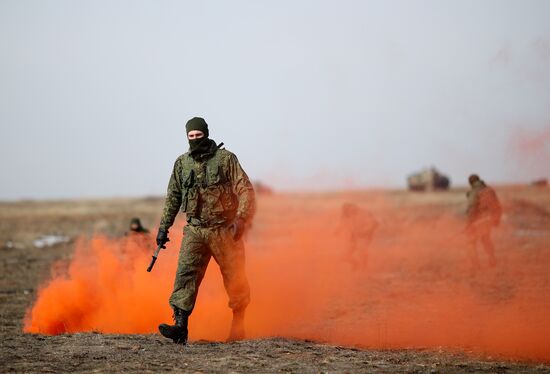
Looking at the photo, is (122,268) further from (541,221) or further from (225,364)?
(541,221)

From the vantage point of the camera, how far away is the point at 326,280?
52.6 ft

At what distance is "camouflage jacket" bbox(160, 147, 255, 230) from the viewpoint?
25.9 feet

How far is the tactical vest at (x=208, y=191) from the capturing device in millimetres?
7910

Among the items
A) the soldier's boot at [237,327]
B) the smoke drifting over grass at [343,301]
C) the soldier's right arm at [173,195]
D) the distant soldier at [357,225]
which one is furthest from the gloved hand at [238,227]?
the distant soldier at [357,225]

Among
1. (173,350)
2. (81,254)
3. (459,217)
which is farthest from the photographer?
(459,217)

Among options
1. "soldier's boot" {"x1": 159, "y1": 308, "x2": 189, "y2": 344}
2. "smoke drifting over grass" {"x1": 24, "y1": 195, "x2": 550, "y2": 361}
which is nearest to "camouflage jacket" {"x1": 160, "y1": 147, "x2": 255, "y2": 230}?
"soldier's boot" {"x1": 159, "y1": 308, "x2": 189, "y2": 344}

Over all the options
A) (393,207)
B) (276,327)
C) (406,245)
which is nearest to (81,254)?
(406,245)

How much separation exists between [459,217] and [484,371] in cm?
2965

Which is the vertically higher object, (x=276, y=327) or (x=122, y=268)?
(x=122, y=268)

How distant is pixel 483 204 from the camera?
1619cm

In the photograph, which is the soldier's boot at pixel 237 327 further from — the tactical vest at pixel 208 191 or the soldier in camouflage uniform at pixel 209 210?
the tactical vest at pixel 208 191

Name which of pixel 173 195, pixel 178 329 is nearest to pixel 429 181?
pixel 173 195

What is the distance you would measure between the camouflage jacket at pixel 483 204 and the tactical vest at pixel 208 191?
946 cm

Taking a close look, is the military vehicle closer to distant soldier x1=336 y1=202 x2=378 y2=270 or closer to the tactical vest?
distant soldier x1=336 y1=202 x2=378 y2=270
